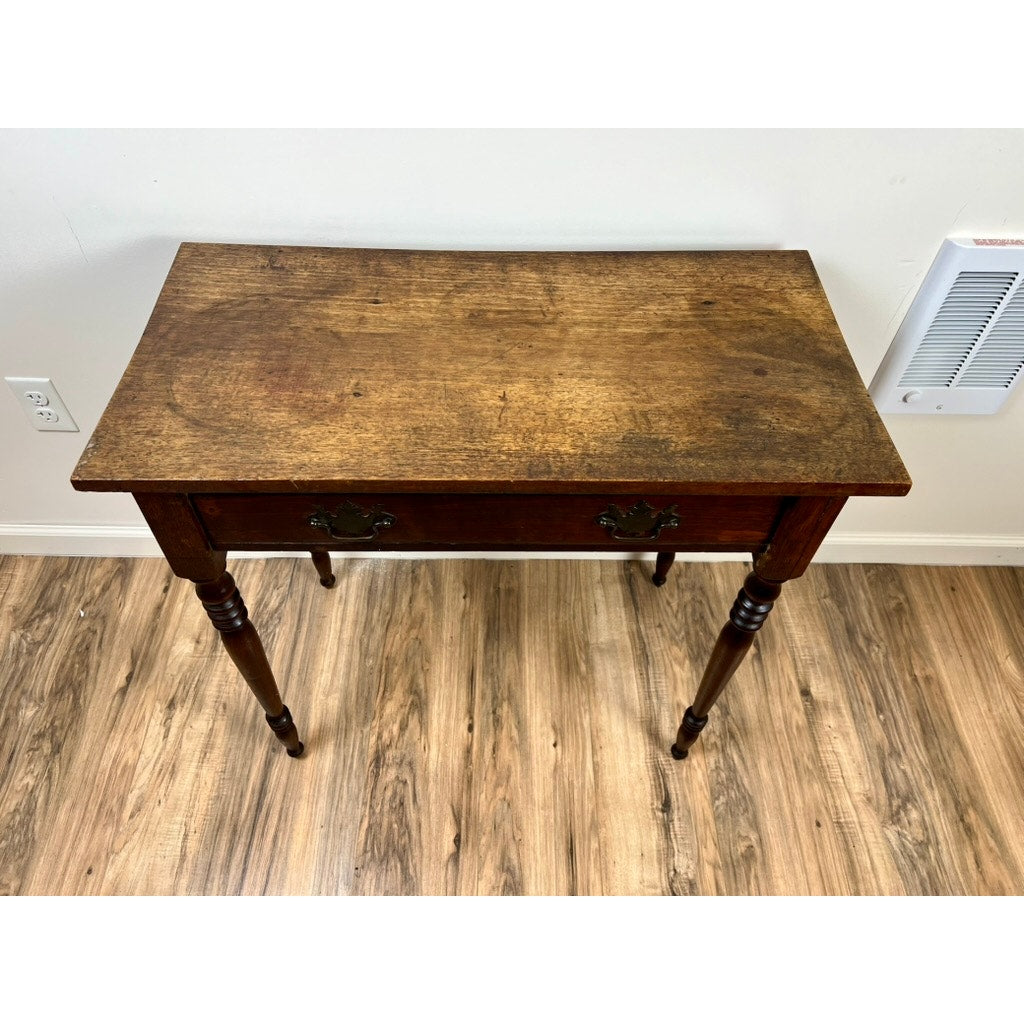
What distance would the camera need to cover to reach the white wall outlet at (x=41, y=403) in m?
1.16

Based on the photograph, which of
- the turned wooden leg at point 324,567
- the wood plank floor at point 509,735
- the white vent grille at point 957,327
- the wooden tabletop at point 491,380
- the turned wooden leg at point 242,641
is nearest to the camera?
the wooden tabletop at point 491,380

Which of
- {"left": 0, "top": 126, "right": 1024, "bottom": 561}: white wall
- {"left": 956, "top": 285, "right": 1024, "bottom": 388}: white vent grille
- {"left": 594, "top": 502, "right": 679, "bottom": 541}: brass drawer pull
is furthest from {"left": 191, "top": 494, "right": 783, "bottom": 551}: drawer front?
{"left": 956, "top": 285, "right": 1024, "bottom": 388}: white vent grille

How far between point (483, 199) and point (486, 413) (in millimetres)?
336

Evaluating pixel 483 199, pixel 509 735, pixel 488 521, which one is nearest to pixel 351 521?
pixel 488 521

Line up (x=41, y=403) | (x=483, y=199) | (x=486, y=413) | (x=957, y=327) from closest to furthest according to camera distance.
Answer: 1. (x=486, y=413)
2. (x=483, y=199)
3. (x=957, y=327)
4. (x=41, y=403)

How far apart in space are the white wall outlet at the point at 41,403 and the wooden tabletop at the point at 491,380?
15.6 inches

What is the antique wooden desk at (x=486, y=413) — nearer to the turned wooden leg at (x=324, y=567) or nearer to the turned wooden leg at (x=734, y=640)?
the turned wooden leg at (x=734, y=640)

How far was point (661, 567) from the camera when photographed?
4.50ft

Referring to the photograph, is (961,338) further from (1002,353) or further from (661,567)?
(661,567)

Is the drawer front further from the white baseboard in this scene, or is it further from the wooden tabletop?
the white baseboard

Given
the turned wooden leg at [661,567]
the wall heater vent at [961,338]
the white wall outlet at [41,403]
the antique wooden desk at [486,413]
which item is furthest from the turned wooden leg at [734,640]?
the white wall outlet at [41,403]

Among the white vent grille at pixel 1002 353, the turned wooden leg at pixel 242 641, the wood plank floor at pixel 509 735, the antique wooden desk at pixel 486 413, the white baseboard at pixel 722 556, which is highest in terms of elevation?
the antique wooden desk at pixel 486 413

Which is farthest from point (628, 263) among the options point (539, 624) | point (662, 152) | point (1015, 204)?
point (539, 624)

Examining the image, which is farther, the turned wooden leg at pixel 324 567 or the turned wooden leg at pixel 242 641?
the turned wooden leg at pixel 324 567
